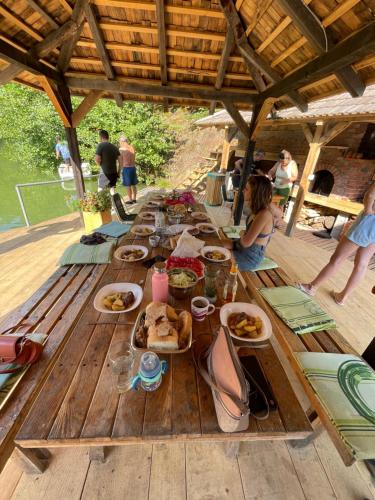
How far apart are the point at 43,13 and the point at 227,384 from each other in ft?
14.5

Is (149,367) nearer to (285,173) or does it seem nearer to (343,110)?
(285,173)

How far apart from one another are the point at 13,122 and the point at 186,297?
2026 centimetres

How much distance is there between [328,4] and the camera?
2086 mm

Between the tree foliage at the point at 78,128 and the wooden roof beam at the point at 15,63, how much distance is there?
13.0 m

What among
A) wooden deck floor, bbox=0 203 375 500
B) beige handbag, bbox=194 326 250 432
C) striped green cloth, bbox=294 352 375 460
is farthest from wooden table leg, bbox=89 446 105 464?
striped green cloth, bbox=294 352 375 460

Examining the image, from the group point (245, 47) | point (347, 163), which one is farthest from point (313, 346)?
point (347, 163)

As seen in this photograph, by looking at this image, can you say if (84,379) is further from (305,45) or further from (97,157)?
(97,157)

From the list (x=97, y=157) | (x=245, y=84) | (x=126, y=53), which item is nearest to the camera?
(x=126, y=53)

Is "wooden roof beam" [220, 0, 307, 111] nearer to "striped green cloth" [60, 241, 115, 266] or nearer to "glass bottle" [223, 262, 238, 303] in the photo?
"striped green cloth" [60, 241, 115, 266]

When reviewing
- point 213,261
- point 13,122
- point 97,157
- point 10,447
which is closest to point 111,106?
point 13,122

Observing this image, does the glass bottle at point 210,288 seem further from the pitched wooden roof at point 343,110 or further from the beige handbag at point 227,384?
the pitched wooden roof at point 343,110

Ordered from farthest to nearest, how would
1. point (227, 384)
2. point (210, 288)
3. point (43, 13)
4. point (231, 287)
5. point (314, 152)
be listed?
1. point (314, 152)
2. point (43, 13)
3. point (231, 287)
4. point (210, 288)
5. point (227, 384)

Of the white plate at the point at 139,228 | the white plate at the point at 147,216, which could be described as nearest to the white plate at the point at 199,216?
the white plate at the point at 147,216

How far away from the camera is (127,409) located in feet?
2.92
